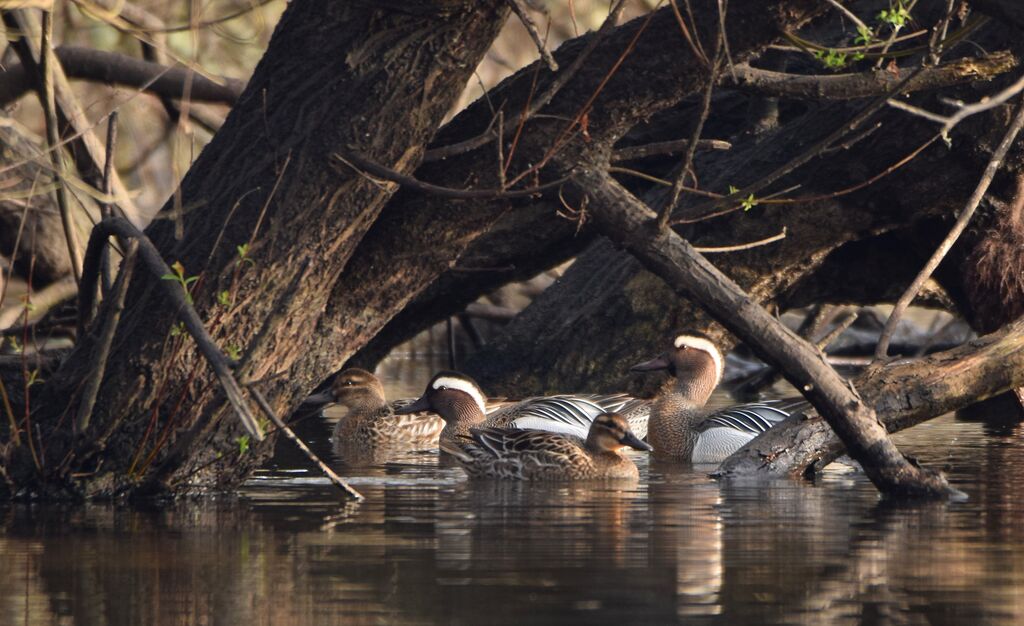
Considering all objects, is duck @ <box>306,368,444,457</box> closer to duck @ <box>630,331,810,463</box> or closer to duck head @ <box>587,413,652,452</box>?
duck @ <box>630,331,810,463</box>

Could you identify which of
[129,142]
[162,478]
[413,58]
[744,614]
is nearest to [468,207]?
[413,58]

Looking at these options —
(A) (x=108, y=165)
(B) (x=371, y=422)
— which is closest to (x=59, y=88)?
(B) (x=371, y=422)

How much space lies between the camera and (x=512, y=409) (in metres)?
13.3

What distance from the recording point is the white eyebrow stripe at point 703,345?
42.1 feet

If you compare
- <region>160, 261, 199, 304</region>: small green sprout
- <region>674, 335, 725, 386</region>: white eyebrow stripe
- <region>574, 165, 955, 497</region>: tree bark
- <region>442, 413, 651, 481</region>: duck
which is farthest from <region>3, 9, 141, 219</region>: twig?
<region>674, 335, 725, 386</region>: white eyebrow stripe

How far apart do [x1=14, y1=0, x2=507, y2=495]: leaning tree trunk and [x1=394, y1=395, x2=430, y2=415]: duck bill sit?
4.82m

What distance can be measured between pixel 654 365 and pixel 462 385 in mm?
1395

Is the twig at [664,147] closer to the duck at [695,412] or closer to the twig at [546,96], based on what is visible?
the twig at [546,96]

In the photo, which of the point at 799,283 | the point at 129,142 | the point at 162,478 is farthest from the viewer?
the point at 129,142

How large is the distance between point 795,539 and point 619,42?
2492 millimetres

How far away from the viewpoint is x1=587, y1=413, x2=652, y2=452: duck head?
11016 millimetres

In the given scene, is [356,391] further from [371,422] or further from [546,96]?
[546,96]

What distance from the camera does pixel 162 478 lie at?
8.65 m

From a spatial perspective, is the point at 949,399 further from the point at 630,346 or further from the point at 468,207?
the point at 630,346
